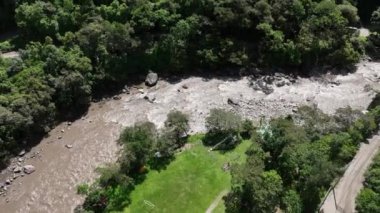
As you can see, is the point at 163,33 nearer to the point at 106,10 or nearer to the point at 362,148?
the point at 106,10

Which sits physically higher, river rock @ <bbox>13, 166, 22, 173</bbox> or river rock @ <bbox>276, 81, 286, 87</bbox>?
river rock @ <bbox>276, 81, 286, 87</bbox>

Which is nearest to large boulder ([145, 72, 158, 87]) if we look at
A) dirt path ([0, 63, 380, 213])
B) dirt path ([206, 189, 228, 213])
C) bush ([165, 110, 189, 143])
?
dirt path ([0, 63, 380, 213])

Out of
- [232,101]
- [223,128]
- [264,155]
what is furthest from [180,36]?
[264,155]

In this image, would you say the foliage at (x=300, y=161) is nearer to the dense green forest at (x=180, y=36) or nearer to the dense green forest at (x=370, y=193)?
the dense green forest at (x=370, y=193)

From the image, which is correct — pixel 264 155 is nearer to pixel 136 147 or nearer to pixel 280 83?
pixel 136 147

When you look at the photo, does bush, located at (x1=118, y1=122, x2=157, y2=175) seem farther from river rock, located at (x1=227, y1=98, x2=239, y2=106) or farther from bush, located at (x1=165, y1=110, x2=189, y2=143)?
river rock, located at (x1=227, y1=98, x2=239, y2=106)

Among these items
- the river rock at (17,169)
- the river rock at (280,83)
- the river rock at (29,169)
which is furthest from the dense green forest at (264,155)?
the river rock at (280,83)

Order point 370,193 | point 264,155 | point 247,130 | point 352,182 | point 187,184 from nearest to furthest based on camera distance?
point 370,193
point 352,182
point 264,155
point 187,184
point 247,130
